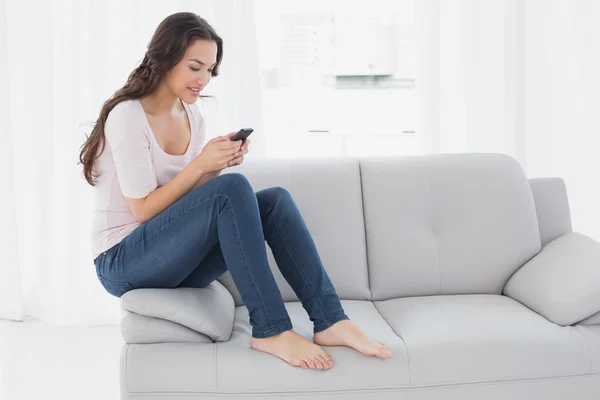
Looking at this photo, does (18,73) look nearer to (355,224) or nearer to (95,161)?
(95,161)

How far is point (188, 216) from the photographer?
6.61 feet

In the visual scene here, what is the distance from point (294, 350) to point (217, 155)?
58cm

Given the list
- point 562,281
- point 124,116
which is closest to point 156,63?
point 124,116

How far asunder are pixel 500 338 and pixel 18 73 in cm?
246

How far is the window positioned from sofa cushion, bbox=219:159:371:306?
3.12ft

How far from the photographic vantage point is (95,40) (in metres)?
3.27

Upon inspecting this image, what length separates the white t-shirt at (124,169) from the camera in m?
2.04

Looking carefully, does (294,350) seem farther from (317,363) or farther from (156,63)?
(156,63)

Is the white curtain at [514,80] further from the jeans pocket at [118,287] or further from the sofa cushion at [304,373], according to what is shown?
the jeans pocket at [118,287]

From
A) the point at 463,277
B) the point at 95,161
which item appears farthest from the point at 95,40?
the point at 463,277

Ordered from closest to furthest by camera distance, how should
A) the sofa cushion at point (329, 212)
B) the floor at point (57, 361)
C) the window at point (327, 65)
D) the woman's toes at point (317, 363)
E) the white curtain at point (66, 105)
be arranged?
the woman's toes at point (317, 363) < the sofa cushion at point (329, 212) < the floor at point (57, 361) < the white curtain at point (66, 105) < the window at point (327, 65)

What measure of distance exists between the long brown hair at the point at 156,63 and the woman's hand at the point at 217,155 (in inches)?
10.6

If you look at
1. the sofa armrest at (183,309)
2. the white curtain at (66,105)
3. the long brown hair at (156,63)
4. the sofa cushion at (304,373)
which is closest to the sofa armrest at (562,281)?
the sofa cushion at (304,373)

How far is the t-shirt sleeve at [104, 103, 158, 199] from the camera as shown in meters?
2.04
